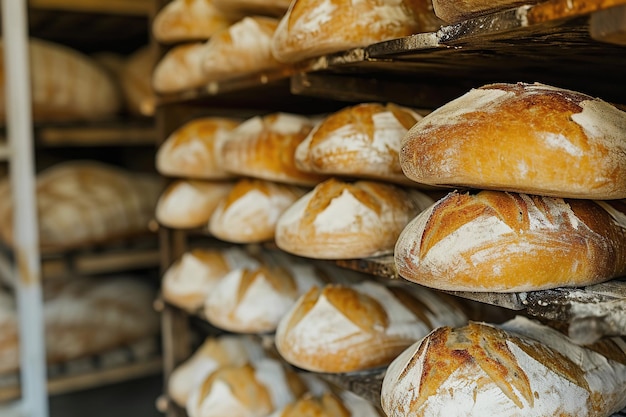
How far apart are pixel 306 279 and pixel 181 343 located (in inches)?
30.4

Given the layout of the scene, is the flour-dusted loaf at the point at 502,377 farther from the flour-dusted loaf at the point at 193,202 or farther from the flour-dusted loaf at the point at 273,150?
the flour-dusted loaf at the point at 193,202

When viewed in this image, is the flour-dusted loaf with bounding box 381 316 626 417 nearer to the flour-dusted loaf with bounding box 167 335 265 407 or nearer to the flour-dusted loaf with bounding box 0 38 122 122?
the flour-dusted loaf with bounding box 167 335 265 407

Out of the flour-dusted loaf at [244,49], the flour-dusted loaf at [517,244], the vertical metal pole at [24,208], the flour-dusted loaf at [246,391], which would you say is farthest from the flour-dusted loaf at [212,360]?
the flour-dusted loaf at [517,244]

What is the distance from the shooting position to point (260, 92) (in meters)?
1.74

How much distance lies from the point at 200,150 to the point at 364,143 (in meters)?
0.78

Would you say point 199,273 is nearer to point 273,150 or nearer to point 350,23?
point 273,150

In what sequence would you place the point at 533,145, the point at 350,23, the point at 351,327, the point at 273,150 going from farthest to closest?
the point at 273,150 < the point at 351,327 < the point at 350,23 < the point at 533,145

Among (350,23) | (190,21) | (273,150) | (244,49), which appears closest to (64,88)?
(190,21)

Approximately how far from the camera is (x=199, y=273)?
1.94 m

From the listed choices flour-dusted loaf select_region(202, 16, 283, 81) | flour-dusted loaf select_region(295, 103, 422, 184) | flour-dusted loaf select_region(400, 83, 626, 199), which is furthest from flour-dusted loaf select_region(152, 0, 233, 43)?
flour-dusted loaf select_region(400, 83, 626, 199)

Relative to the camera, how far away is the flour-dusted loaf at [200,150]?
1.89 m

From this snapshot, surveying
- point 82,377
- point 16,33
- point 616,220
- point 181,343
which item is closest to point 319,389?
point 181,343

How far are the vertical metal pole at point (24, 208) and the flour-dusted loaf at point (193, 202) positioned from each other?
60 cm

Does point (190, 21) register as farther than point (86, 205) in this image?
No
